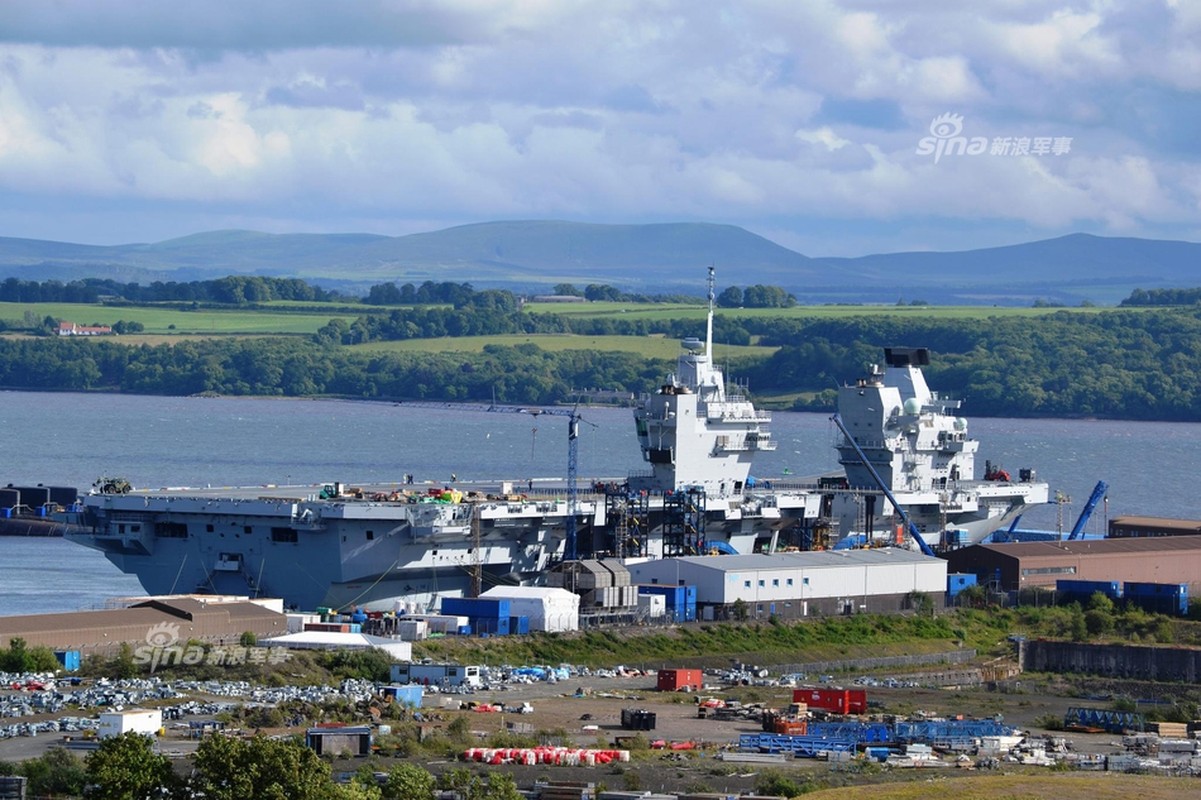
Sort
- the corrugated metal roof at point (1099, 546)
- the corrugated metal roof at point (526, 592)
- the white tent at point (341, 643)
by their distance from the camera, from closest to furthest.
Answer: the white tent at point (341, 643)
the corrugated metal roof at point (526, 592)
the corrugated metal roof at point (1099, 546)

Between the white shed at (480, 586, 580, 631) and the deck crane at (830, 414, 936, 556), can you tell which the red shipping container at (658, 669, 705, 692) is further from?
the deck crane at (830, 414, 936, 556)

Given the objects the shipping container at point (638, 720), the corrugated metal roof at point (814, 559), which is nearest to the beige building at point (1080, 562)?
the corrugated metal roof at point (814, 559)

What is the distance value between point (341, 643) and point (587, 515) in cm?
1127

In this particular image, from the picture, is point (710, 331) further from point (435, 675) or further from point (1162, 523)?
point (435, 675)

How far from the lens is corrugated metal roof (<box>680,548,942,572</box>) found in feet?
191

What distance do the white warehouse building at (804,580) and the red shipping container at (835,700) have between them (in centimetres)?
973

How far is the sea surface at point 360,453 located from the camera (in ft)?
273

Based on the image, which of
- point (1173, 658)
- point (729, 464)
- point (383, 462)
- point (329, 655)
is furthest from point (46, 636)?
point (383, 462)

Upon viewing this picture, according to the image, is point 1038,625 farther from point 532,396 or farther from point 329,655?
point 532,396

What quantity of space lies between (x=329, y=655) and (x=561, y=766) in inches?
401

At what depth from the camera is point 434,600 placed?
2192 inches

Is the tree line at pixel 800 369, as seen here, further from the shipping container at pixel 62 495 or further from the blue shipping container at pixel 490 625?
the blue shipping container at pixel 490 625

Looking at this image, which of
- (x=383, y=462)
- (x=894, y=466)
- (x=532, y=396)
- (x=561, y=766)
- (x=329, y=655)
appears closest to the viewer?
(x=561, y=766)

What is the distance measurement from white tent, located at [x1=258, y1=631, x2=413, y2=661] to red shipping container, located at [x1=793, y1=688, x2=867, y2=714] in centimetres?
807
